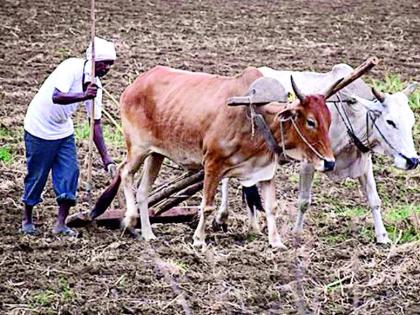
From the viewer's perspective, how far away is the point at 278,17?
20312 millimetres

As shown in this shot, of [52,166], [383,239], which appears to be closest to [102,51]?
[52,166]

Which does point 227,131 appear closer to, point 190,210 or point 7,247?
point 190,210

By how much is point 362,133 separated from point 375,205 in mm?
572

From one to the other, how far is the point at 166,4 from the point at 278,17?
249cm

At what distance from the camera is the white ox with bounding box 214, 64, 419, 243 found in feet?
26.7

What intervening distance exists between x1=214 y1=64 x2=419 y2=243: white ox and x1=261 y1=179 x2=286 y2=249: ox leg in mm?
406

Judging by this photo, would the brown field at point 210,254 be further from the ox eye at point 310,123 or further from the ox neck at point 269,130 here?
the ox eye at point 310,123

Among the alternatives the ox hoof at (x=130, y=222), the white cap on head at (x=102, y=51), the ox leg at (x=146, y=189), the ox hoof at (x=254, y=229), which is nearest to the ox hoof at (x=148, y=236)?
the ox leg at (x=146, y=189)

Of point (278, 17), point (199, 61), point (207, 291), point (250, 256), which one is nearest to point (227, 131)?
point (250, 256)

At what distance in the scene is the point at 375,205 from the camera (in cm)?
840

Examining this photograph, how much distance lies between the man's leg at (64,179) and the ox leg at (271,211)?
1405 millimetres

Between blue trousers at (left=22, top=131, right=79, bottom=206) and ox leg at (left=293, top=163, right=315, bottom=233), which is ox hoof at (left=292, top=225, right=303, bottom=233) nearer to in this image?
ox leg at (left=293, top=163, right=315, bottom=233)

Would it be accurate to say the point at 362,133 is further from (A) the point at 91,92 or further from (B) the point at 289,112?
(A) the point at 91,92

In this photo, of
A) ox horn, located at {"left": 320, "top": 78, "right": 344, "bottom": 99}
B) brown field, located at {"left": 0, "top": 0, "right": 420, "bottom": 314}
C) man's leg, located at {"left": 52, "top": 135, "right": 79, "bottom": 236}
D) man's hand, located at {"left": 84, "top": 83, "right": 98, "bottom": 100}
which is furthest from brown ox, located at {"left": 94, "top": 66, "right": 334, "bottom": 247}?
man's hand, located at {"left": 84, "top": 83, "right": 98, "bottom": 100}
